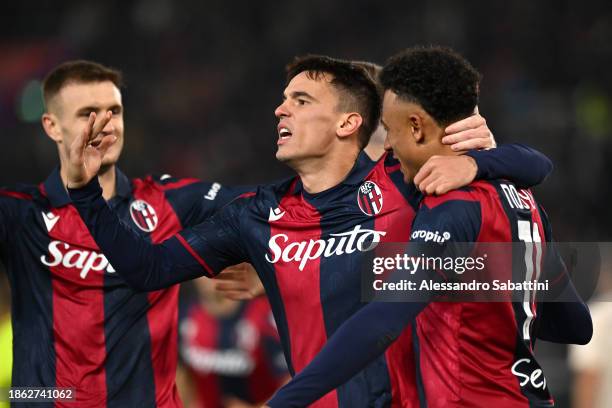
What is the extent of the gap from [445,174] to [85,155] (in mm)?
1368

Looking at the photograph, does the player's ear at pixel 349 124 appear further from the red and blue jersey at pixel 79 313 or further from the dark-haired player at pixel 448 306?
the red and blue jersey at pixel 79 313

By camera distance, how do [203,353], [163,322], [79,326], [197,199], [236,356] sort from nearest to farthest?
1. [79,326]
2. [163,322]
3. [197,199]
4. [236,356]
5. [203,353]

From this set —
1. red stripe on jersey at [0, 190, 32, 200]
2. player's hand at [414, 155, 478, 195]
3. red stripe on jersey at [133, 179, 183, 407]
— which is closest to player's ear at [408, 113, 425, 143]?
player's hand at [414, 155, 478, 195]

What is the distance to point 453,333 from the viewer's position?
3508mm

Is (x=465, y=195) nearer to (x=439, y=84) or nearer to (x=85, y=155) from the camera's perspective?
(x=439, y=84)

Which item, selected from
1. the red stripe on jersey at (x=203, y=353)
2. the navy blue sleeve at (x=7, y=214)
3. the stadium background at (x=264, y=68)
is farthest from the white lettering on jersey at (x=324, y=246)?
the stadium background at (x=264, y=68)

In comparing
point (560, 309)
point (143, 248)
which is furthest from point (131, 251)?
point (560, 309)

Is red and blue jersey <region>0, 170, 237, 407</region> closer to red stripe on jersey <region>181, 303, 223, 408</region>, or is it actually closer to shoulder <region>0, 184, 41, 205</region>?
shoulder <region>0, 184, 41, 205</region>

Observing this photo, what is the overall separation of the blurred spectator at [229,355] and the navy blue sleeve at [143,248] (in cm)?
334

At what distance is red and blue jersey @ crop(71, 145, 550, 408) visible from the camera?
3.90 metres

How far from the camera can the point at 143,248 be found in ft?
13.3

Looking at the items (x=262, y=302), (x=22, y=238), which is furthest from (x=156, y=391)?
(x=262, y=302)

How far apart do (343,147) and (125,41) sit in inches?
458

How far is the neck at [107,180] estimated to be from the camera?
4.87 meters
